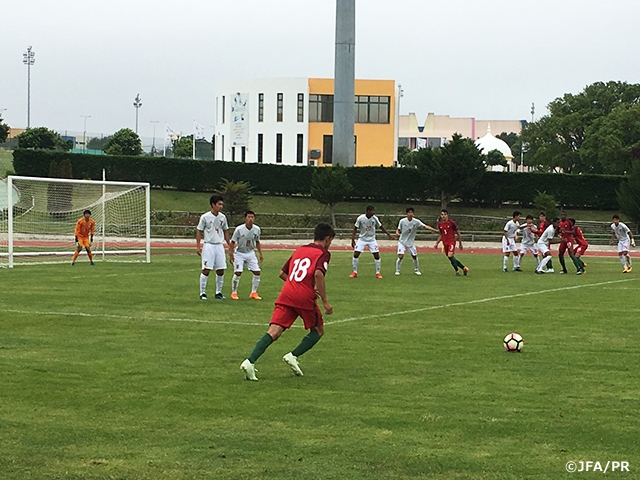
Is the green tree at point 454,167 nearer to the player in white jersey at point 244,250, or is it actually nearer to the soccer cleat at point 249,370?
the player in white jersey at point 244,250

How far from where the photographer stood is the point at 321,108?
A: 8750cm

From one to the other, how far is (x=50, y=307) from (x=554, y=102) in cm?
8903

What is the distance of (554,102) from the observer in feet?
331

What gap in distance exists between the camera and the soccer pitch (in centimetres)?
762

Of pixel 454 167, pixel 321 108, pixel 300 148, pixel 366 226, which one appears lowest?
pixel 366 226

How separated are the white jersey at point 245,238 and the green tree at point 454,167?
4118 cm

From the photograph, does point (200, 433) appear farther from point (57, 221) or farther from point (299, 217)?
point (299, 217)

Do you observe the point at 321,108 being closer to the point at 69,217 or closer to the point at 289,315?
the point at 69,217

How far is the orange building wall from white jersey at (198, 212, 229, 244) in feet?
222

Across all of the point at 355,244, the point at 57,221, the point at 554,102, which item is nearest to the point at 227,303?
the point at 355,244

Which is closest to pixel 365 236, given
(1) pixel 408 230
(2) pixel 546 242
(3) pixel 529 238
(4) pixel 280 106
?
(1) pixel 408 230

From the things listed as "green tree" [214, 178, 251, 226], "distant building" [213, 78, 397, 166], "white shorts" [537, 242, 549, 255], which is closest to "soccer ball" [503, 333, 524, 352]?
"white shorts" [537, 242, 549, 255]

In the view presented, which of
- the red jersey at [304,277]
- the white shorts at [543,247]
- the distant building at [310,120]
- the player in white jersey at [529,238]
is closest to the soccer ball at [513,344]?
the red jersey at [304,277]

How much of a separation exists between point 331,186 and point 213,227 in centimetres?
3934
